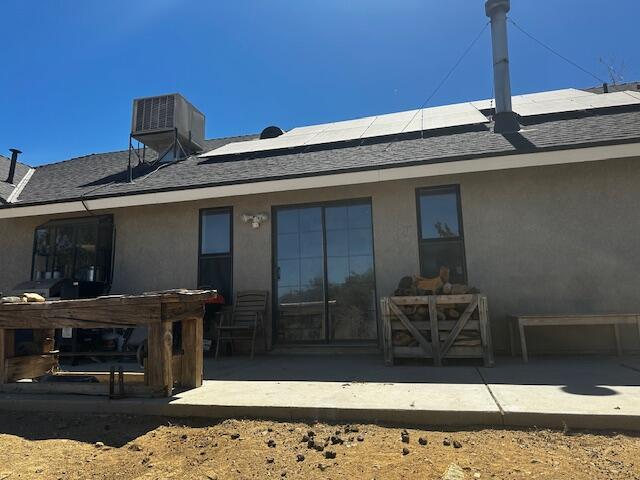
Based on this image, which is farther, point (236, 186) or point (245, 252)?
point (245, 252)

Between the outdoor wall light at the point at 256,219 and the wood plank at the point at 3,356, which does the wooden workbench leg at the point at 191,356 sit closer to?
the wood plank at the point at 3,356

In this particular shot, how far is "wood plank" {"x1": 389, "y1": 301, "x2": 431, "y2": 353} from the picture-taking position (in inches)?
199

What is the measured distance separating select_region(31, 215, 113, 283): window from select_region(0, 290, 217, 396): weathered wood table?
339 cm

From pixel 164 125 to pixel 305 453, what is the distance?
8716 mm

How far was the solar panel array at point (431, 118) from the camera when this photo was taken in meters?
7.48

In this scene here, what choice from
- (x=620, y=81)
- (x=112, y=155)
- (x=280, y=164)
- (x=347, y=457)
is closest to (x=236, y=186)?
(x=280, y=164)

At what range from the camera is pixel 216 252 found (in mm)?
7262

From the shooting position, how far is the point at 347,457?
2.53m

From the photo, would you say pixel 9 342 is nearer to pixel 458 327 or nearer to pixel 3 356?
pixel 3 356

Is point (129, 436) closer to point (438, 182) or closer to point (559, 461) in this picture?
point (559, 461)

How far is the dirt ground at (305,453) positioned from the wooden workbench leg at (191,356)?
2.78 feet

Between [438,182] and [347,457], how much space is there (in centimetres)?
474

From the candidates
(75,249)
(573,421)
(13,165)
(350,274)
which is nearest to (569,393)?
(573,421)

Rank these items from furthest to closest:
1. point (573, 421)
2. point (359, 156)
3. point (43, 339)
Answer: point (359, 156), point (43, 339), point (573, 421)
